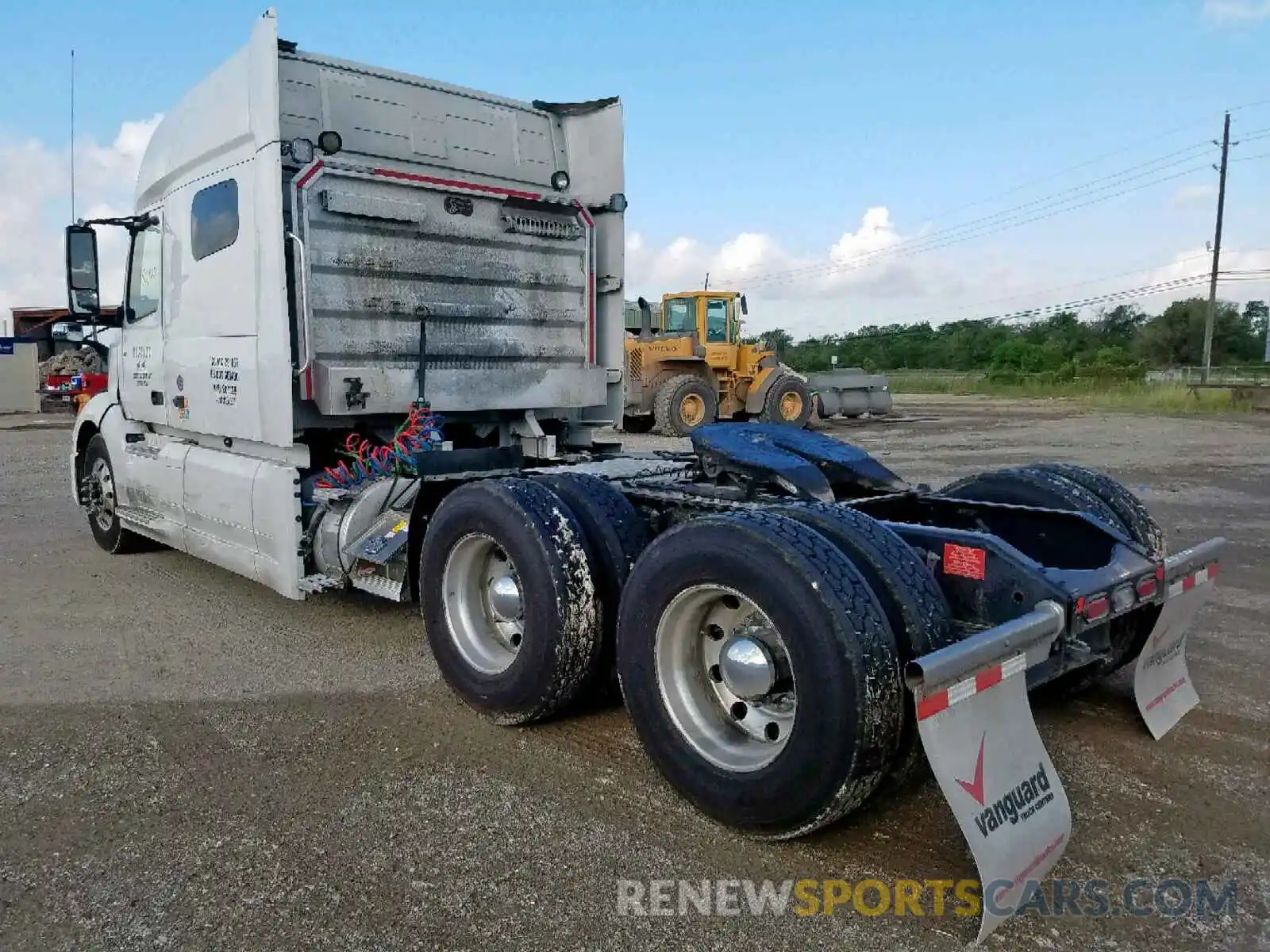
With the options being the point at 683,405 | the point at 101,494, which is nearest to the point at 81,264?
the point at 101,494

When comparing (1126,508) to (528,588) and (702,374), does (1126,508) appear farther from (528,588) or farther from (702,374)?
(702,374)

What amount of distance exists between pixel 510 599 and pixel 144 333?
14.4 ft

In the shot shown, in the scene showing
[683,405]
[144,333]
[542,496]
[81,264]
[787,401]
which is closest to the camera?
[542,496]

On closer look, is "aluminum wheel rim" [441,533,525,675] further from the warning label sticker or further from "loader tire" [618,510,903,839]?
the warning label sticker

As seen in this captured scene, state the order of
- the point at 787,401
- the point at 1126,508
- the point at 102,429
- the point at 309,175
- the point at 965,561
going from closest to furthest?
the point at 965,561 < the point at 1126,508 < the point at 309,175 < the point at 102,429 < the point at 787,401

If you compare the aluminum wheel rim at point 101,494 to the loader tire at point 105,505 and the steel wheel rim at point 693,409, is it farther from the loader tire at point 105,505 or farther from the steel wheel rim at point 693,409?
the steel wheel rim at point 693,409

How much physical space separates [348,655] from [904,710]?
3.36m

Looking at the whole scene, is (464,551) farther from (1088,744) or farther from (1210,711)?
(1210,711)

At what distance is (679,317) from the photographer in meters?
22.0

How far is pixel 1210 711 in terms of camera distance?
14.5 feet

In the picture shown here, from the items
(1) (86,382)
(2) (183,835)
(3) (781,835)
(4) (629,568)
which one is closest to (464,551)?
(4) (629,568)

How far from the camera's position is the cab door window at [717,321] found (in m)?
21.8

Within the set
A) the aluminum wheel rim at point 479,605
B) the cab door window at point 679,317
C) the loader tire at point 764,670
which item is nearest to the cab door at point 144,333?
the aluminum wheel rim at point 479,605

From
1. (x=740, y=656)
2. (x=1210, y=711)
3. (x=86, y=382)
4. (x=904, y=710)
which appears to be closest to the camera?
(x=904, y=710)
